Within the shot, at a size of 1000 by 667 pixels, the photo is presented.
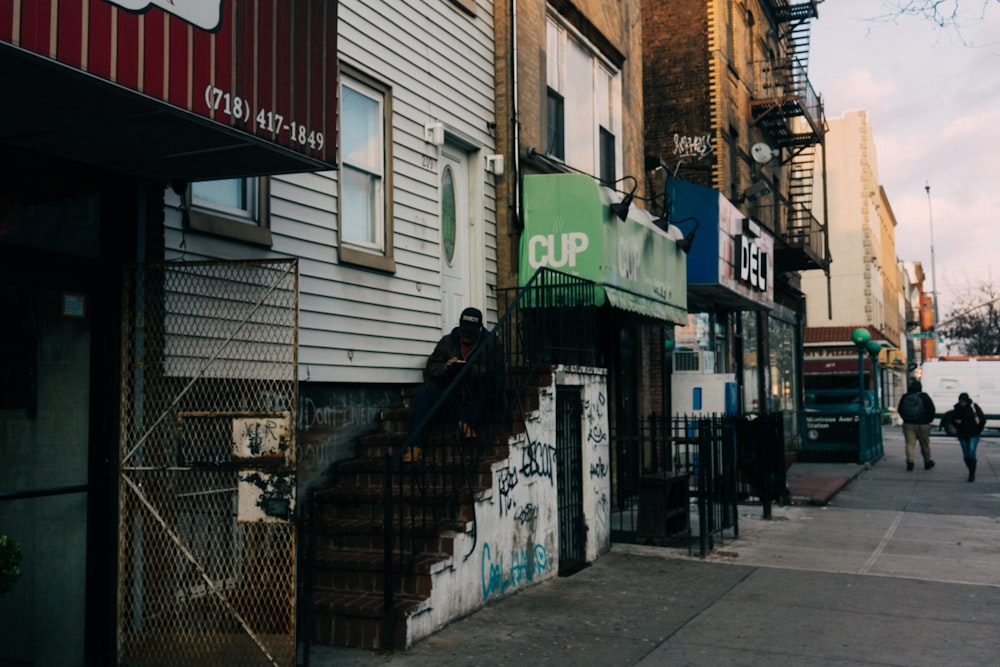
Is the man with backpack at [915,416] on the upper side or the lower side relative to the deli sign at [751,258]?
lower

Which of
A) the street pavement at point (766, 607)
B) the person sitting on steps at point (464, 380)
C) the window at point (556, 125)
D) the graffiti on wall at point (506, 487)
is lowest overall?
the street pavement at point (766, 607)

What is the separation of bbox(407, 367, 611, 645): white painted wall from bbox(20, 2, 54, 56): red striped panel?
4.14 m

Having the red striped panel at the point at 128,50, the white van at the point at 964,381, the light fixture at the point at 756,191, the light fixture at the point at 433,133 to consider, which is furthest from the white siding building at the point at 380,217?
the white van at the point at 964,381

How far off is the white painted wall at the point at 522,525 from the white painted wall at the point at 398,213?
62.2 inches

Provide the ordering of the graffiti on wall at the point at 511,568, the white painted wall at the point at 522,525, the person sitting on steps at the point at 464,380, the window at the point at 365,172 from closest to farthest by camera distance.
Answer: the white painted wall at the point at 522,525 < the graffiti on wall at the point at 511,568 < the person sitting on steps at the point at 464,380 < the window at the point at 365,172

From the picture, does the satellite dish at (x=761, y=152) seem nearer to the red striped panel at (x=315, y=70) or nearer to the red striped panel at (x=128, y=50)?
the red striped panel at (x=315, y=70)

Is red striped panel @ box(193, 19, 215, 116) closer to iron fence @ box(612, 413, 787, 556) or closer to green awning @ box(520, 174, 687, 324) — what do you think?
iron fence @ box(612, 413, 787, 556)

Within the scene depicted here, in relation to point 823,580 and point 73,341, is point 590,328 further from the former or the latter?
point 73,341

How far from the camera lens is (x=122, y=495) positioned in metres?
5.73

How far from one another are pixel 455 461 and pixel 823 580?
359cm

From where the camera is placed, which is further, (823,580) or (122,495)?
(823,580)

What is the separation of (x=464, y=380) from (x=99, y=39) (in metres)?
4.35

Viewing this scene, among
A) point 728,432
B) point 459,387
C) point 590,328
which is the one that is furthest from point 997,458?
point 459,387

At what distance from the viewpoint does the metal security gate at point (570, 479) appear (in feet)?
29.6
